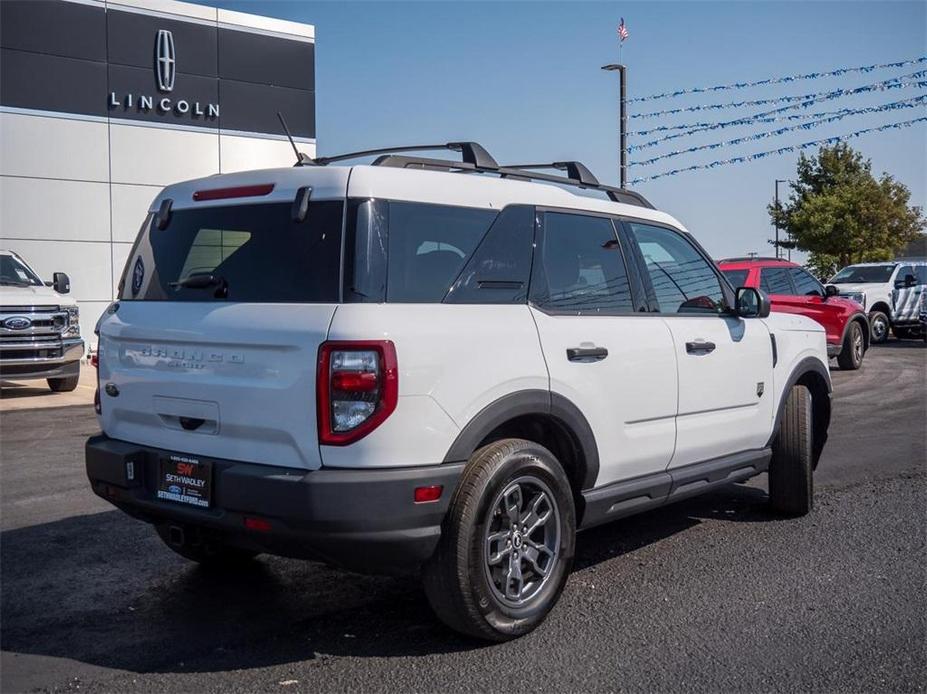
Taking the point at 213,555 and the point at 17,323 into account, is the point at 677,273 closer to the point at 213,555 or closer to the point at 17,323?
the point at 213,555

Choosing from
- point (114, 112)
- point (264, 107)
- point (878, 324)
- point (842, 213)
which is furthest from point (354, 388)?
point (842, 213)

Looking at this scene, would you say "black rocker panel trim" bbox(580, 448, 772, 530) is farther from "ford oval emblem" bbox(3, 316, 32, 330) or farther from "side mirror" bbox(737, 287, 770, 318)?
"ford oval emblem" bbox(3, 316, 32, 330)

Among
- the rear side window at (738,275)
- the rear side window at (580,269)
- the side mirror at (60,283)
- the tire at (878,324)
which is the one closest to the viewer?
the rear side window at (580,269)

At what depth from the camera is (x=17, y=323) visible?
1252 centimetres

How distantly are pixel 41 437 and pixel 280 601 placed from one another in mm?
6287

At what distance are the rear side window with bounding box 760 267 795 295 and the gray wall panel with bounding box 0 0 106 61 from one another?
13.8 metres

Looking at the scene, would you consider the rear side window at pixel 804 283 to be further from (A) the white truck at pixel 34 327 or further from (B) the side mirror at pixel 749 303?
(A) the white truck at pixel 34 327

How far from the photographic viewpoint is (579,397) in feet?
14.7

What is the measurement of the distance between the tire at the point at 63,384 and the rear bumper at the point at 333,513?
426 inches

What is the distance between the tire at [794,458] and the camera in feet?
20.3

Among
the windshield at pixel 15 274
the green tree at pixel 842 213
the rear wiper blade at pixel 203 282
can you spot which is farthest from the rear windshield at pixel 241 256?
the green tree at pixel 842 213

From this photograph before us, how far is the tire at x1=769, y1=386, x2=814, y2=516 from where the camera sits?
618cm

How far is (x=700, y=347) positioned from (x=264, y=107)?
18.4m

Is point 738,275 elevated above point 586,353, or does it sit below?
above
